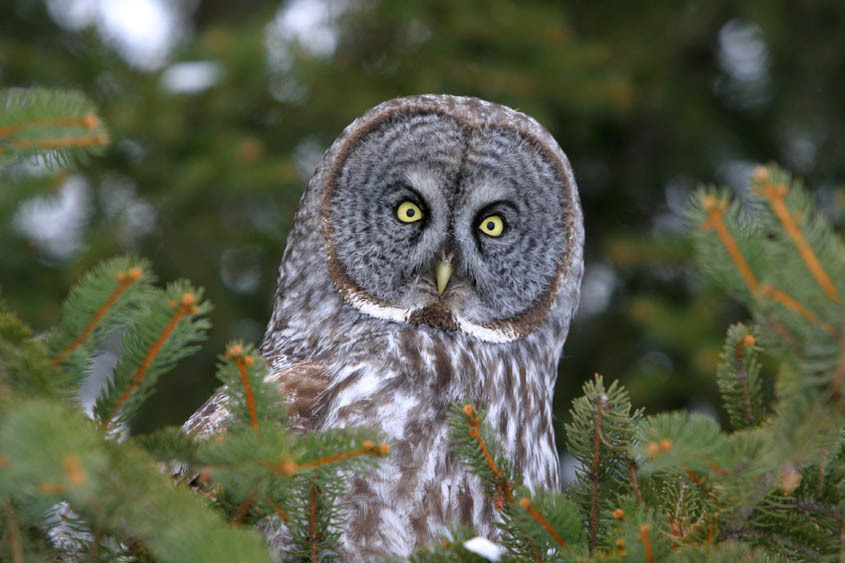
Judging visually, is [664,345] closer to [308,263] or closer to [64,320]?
[308,263]

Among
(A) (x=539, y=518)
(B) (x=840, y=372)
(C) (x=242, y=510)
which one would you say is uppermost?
(B) (x=840, y=372)

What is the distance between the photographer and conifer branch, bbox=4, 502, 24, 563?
162 centimetres

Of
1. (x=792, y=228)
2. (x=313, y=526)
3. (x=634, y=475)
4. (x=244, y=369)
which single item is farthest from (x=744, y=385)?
(x=244, y=369)

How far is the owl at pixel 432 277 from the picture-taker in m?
2.85

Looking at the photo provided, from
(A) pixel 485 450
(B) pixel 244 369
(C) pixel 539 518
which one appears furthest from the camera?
(A) pixel 485 450

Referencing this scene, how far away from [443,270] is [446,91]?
2.69 metres

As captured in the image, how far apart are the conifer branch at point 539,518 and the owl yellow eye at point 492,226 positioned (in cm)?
150

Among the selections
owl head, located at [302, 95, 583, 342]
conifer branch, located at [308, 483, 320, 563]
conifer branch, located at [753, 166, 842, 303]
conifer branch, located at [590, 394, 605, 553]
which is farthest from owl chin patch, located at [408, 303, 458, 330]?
conifer branch, located at [753, 166, 842, 303]

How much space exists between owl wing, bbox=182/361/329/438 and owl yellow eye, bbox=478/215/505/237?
0.67m

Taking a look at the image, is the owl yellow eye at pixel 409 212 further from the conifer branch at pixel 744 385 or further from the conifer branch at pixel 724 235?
the conifer branch at pixel 724 235

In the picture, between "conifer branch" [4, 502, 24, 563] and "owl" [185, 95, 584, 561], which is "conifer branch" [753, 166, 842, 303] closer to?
"conifer branch" [4, 502, 24, 563]

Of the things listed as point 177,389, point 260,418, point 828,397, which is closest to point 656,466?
point 828,397

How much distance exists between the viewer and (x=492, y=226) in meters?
3.24

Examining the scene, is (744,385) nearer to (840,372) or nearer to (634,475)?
(634,475)
